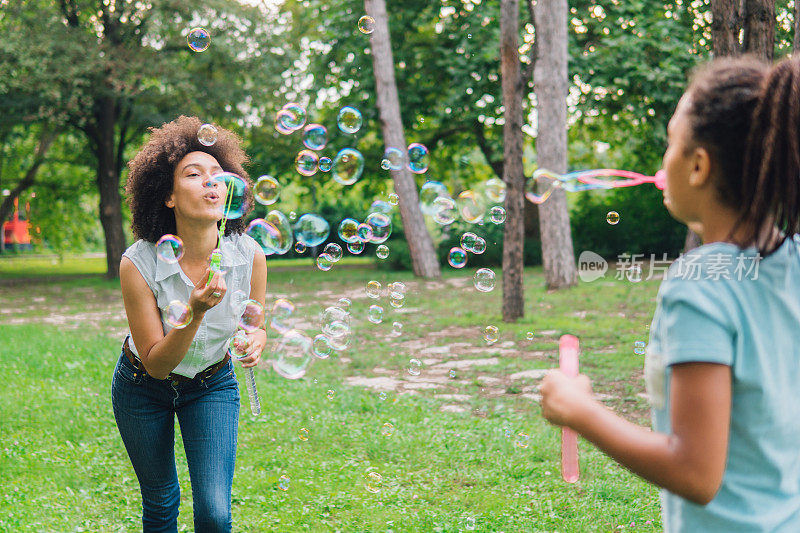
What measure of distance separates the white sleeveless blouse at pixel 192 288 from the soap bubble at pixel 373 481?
1554 millimetres

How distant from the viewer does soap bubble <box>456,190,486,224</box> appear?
3797mm

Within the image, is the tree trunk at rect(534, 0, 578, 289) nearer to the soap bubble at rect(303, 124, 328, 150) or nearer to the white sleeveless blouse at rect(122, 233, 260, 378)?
the soap bubble at rect(303, 124, 328, 150)

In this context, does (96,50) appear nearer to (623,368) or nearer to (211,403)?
(623,368)

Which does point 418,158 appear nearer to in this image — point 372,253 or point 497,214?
point 497,214

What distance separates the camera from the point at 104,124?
17828mm

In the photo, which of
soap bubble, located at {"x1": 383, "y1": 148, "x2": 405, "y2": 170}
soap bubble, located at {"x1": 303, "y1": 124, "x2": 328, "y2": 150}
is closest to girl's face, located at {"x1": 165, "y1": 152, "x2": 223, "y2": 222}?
soap bubble, located at {"x1": 303, "y1": 124, "x2": 328, "y2": 150}

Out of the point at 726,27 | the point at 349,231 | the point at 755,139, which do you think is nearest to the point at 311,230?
the point at 349,231

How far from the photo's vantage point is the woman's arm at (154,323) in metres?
2.26

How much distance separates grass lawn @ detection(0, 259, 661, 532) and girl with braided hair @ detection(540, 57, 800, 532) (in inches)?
87.8

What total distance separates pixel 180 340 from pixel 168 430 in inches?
17.3

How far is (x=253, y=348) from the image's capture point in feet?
8.58

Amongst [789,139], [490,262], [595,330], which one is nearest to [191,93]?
[490,262]

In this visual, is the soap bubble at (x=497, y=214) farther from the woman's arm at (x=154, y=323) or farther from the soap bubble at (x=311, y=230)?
the woman's arm at (x=154, y=323)

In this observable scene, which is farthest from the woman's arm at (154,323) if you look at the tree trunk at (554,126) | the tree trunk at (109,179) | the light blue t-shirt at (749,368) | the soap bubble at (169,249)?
the tree trunk at (109,179)
